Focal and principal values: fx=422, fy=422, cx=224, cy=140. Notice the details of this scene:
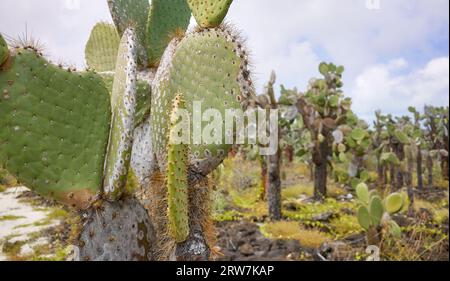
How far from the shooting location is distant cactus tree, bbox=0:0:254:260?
5.86 ft

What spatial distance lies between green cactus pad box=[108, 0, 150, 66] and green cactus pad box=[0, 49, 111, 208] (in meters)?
0.60

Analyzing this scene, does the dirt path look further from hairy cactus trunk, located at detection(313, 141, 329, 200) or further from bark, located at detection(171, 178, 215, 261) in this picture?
hairy cactus trunk, located at detection(313, 141, 329, 200)

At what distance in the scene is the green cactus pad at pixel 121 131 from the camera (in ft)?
6.53

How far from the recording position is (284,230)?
22.9ft

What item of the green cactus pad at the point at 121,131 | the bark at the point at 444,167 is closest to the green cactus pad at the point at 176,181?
the green cactus pad at the point at 121,131

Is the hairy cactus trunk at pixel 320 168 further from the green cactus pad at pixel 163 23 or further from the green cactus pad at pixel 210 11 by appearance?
the green cactus pad at pixel 210 11

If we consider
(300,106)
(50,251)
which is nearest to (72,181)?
(50,251)

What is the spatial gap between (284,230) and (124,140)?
5.38 metres

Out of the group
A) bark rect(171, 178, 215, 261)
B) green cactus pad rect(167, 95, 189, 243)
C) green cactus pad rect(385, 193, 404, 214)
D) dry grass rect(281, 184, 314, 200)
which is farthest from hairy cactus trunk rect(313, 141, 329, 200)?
green cactus pad rect(167, 95, 189, 243)

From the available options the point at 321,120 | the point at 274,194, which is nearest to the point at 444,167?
the point at 321,120

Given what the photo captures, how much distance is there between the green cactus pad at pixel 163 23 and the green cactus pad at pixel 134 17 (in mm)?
59

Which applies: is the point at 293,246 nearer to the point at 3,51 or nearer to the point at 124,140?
the point at 124,140

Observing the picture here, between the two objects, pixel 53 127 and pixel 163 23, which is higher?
pixel 163 23
